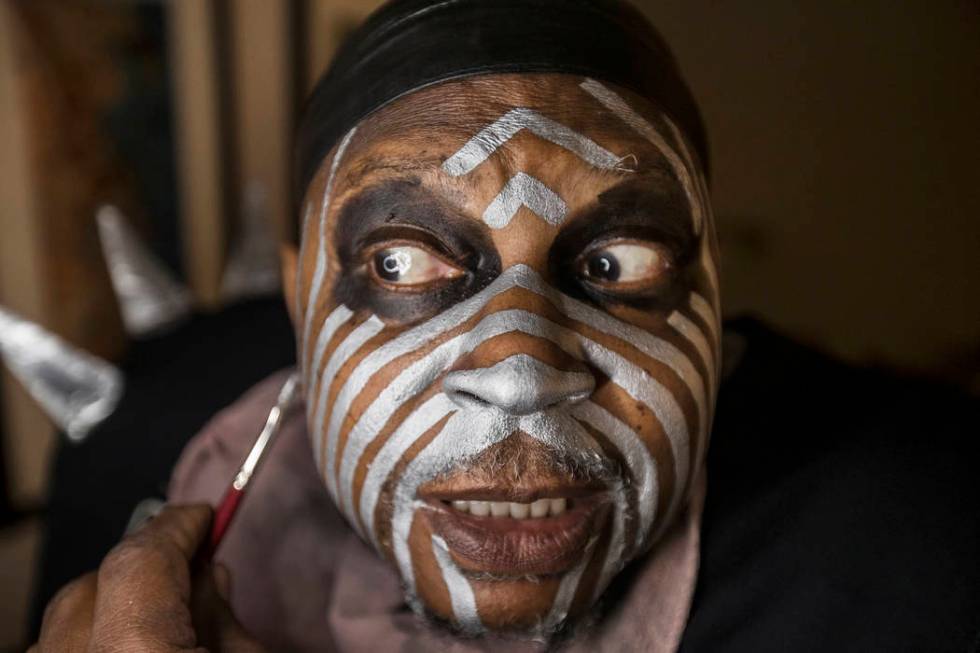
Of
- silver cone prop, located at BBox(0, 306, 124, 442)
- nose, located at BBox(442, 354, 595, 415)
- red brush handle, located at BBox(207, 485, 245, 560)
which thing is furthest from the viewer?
silver cone prop, located at BBox(0, 306, 124, 442)

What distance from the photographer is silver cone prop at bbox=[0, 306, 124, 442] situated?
5.72 feet

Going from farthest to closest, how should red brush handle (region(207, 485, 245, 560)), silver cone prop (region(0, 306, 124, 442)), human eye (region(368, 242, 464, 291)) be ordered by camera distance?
1. silver cone prop (region(0, 306, 124, 442))
2. red brush handle (region(207, 485, 245, 560))
3. human eye (region(368, 242, 464, 291))

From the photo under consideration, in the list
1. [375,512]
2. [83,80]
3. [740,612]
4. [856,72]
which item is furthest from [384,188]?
[83,80]

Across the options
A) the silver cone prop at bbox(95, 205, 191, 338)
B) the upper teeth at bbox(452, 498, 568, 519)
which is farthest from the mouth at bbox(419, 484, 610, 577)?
the silver cone prop at bbox(95, 205, 191, 338)

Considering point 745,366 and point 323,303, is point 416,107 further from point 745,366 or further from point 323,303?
point 745,366

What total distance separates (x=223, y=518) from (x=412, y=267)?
351 mm

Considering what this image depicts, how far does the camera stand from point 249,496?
122 centimetres

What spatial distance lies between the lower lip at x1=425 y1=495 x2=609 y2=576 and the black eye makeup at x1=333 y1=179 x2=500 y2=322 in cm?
20

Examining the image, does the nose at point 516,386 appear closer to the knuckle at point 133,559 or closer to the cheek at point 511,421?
the cheek at point 511,421

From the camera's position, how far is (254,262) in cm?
204

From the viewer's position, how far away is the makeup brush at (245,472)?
101cm

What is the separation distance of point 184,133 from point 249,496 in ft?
4.20

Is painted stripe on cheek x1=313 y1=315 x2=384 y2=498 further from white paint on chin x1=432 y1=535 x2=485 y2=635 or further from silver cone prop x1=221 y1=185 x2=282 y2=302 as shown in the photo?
silver cone prop x1=221 y1=185 x2=282 y2=302

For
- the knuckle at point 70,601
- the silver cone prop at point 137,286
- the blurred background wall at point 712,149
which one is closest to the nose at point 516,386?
the knuckle at point 70,601
